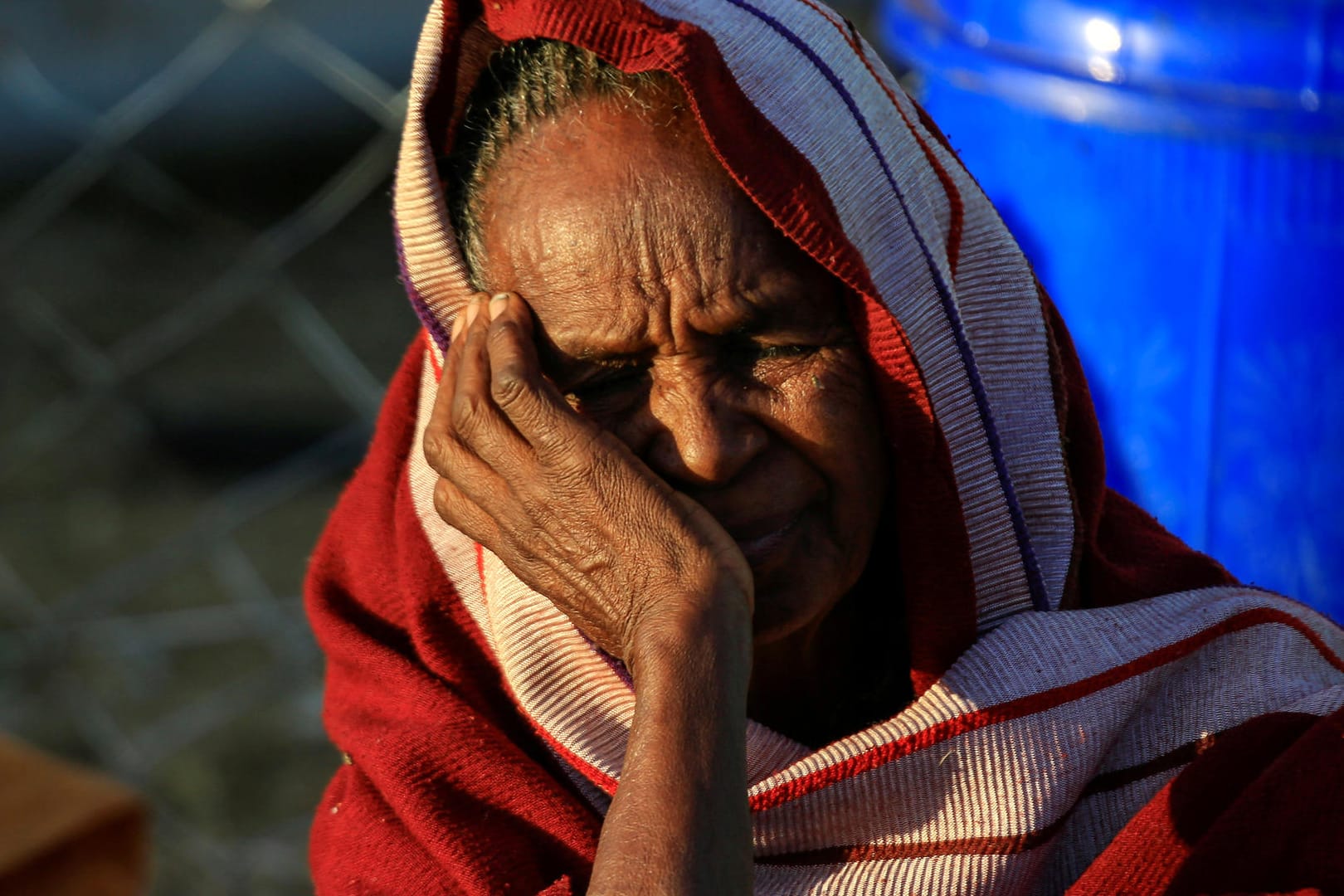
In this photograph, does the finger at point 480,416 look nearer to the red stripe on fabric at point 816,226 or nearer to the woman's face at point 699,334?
the woman's face at point 699,334

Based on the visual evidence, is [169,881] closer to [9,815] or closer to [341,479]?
[9,815]

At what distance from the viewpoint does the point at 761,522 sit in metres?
1.31

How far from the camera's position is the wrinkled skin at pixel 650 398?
124 centimetres

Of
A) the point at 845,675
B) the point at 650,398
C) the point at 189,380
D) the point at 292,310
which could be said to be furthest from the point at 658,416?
the point at 189,380

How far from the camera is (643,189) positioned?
127 cm

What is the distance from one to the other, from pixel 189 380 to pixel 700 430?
15.2 feet

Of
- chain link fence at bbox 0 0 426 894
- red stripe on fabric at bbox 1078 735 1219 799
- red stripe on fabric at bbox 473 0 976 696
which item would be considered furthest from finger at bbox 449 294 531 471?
chain link fence at bbox 0 0 426 894

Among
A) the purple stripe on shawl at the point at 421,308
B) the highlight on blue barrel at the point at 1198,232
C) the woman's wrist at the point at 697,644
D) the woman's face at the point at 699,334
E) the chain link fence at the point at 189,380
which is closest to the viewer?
the woman's wrist at the point at 697,644

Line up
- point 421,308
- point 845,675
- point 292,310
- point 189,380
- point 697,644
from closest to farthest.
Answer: point 697,644, point 421,308, point 845,675, point 292,310, point 189,380

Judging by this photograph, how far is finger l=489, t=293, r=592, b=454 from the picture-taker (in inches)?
48.7

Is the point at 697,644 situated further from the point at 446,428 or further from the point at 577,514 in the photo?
the point at 446,428

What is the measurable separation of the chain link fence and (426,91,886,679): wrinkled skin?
5.87 feet

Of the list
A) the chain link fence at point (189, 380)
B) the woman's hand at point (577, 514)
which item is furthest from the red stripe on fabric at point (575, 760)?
the chain link fence at point (189, 380)

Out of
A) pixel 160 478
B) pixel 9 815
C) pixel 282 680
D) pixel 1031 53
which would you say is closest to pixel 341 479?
pixel 160 478
